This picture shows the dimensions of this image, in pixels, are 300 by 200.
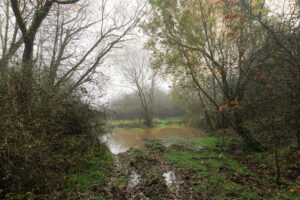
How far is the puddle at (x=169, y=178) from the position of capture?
5.00 m

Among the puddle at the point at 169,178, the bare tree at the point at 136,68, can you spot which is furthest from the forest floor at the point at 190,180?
the bare tree at the point at 136,68

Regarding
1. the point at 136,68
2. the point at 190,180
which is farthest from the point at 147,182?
the point at 136,68

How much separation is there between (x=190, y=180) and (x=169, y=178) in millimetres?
700

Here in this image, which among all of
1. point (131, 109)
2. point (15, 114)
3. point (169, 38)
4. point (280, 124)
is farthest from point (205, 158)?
point (131, 109)

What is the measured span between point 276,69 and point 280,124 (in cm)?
169

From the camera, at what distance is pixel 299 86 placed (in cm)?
430

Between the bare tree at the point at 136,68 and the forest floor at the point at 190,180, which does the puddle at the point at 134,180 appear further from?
the bare tree at the point at 136,68

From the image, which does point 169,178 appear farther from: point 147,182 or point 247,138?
point 247,138

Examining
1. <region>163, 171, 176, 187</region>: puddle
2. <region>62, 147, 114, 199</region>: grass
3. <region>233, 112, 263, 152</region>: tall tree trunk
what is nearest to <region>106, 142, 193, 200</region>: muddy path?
<region>163, 171, 176, 187</region>: puddle

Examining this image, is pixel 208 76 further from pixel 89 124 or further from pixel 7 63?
pixel 7 63

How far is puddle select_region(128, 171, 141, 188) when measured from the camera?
501 cm

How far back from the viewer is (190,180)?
5.04m

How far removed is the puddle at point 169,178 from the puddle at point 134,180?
3.01 ft

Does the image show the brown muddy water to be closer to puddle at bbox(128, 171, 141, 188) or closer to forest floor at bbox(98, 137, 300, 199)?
puddle at bbox(128, 171, 141, 188)
